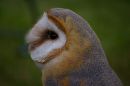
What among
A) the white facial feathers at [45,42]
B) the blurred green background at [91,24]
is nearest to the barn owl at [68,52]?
the white facial feathers at [45,42]

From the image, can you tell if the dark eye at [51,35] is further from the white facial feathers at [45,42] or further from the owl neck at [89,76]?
the owl neck at [89,76]

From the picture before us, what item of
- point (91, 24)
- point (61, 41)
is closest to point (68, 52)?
point (61, 41)

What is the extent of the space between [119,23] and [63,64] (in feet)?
9.30

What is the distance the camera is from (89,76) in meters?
2.37

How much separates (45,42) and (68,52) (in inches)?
4.8

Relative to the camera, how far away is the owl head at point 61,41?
2322 millimetres

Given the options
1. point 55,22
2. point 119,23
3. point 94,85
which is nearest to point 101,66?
point 94,85

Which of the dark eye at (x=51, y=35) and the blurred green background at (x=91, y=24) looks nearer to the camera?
the dark eye at (x=51, y=35)

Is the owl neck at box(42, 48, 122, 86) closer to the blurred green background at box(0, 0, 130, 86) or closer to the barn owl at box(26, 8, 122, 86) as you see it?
the barn owl at box(26, 8, 122, 86)

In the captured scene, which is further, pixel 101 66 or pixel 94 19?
pixel 94 19

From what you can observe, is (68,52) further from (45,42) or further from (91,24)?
(91,24)

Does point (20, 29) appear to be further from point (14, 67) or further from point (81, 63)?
point (81, 63)

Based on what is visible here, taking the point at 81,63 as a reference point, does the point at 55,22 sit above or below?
above

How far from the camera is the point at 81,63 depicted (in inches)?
92.3
